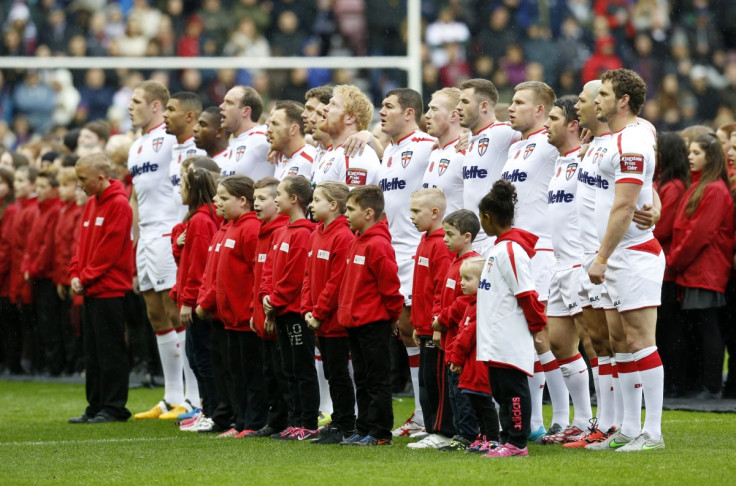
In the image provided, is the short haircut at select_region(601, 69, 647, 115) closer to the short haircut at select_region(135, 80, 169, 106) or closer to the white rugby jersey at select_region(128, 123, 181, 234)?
the white rugby jersey at select_region(128, 123, 181, 234)

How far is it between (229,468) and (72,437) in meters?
2.53

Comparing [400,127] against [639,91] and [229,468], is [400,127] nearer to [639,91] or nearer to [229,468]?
[639,91]

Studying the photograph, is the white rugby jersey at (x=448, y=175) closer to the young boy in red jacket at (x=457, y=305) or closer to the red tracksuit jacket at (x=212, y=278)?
the young boy in red jacket at (x=457, y=305)

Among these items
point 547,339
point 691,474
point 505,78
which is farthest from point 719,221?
point 505,78

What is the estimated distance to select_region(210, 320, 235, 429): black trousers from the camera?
984 centimetres

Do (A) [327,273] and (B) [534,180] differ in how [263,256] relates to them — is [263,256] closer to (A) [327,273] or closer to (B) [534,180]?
(A) [327,273]

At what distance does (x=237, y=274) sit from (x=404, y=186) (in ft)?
4.54

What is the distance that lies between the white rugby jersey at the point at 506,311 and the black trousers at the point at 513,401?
9 centimetres

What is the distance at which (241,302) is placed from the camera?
9.60m

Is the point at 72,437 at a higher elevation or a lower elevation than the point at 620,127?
lower

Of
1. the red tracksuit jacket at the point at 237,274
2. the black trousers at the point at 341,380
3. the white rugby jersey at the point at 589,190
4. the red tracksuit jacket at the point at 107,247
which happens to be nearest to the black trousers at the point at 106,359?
the red tracksuit jacket at the point at 107,247

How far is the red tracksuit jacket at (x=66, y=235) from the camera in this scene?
570 inches

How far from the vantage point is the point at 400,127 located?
9992mm

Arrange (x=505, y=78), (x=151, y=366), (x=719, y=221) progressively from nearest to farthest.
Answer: (x=719, y=221)
(x=151, y=366)
(x=505, y=78)
